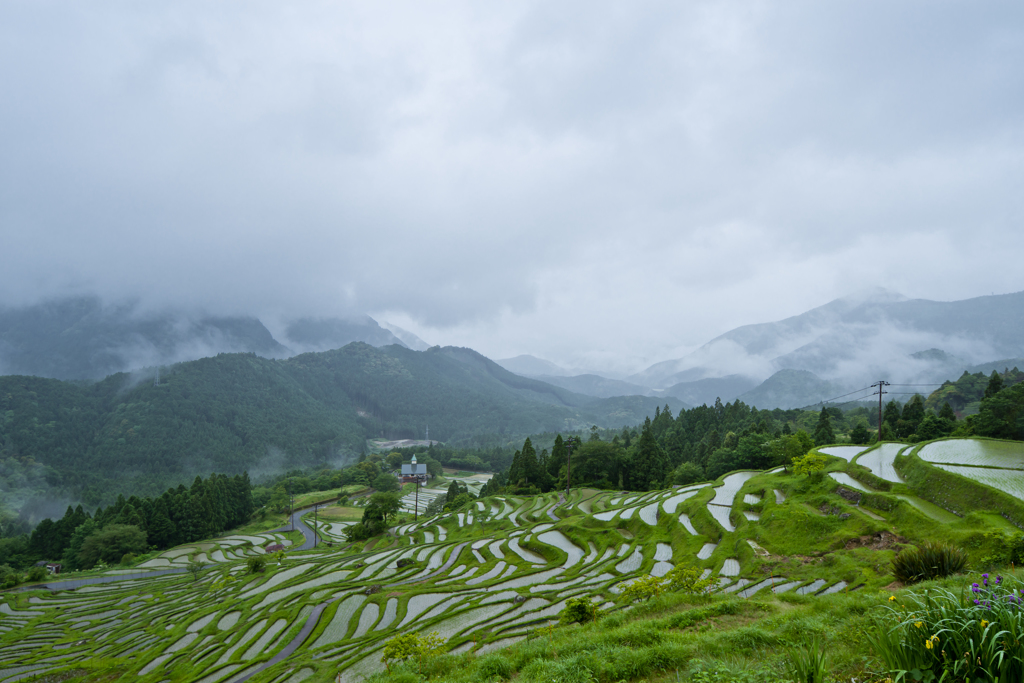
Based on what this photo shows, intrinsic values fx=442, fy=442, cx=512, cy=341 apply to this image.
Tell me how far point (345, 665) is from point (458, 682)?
68.6ft

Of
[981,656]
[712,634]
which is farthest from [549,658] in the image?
[981,656]

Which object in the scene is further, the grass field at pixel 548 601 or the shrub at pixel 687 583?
the shrub at pixel 687 583

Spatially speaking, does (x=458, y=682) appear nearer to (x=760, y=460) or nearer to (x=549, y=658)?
(x=549, y=658)

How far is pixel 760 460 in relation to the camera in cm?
6231

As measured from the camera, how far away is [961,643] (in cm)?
547

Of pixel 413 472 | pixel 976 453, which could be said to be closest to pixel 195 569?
pixel 976 453

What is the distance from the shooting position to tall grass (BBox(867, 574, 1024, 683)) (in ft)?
16.9

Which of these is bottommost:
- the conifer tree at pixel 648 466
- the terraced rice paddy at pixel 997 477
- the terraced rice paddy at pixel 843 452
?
the conifer tree at pixel 648 466

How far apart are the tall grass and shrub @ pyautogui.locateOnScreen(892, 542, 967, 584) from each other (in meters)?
10.4

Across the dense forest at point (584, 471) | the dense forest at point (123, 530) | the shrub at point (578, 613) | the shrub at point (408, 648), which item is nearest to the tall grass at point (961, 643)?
the shrub at point (578, 613)

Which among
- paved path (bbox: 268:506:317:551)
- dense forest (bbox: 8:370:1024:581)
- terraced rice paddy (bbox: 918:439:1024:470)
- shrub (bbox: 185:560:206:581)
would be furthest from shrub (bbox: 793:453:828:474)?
shrub (bbox: 185:560:206:581)

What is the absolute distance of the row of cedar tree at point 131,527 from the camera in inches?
3120

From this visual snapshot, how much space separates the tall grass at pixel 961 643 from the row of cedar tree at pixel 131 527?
11032cm

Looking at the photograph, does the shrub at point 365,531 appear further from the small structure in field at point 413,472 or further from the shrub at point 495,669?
the small structure in field at point 413,472
